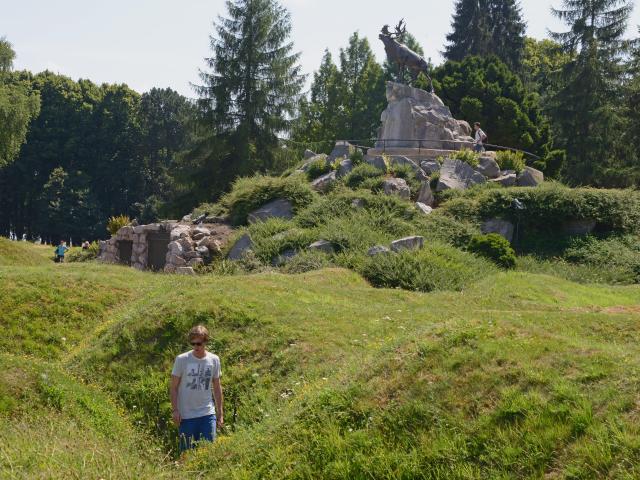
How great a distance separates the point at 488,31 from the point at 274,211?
3690cm

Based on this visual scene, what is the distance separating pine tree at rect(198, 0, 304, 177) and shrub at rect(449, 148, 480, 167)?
17.4 metres

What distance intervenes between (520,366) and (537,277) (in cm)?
1457

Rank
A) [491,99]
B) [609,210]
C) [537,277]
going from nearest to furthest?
1. [537,277]
2. [609,210]
3. [491,99]

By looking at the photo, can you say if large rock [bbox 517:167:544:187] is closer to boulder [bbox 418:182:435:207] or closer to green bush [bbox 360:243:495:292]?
boulder [bbox 418:182:435:207]

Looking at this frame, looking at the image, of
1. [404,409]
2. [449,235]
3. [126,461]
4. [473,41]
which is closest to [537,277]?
[449,235]

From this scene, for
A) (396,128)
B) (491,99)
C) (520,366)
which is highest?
(491,99)

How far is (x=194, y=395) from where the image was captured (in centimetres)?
842

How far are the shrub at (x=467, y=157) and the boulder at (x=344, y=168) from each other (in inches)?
174

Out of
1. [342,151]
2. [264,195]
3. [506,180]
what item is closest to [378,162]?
[342,151]

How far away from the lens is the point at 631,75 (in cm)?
4800

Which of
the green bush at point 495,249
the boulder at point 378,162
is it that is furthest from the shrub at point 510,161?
the green bush at point 495,249

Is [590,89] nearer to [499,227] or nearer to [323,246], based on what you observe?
[499,227]

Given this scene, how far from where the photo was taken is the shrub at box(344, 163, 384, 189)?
3028 centimetres

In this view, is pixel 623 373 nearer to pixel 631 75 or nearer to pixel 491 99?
pixel 491 99
